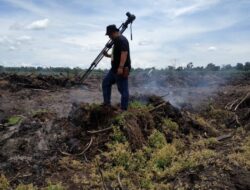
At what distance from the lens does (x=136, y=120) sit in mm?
8039

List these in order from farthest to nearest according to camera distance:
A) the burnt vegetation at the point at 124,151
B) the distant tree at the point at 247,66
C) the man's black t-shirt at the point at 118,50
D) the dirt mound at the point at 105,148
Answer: the distant tree at the point at 247,66 < the man's black t-shirt at the point at 118,50 < the dirt mound at the point at 105,148 < the burnt vegetation at the point at 124,151

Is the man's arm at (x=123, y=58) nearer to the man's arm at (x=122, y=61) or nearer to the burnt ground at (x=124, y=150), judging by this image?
the man's arm at (x=122, y=61)

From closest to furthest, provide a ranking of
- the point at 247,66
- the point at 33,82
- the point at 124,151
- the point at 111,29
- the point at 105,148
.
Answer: the point at 124,151 < the point at 105,148 < the point at 111,29 < the point at 33,82 < the point at 247,66

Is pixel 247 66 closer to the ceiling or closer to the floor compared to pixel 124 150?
closer to the ceiling

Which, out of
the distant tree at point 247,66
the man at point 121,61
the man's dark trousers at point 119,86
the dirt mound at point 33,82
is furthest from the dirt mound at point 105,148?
the distant tree at point 247,66

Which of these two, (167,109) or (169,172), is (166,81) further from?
(169,172)

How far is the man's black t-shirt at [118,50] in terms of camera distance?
816 cm

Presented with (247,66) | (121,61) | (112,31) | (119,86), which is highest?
(112,31)

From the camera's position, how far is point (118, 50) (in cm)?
823

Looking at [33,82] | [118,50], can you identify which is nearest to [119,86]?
[118,50]

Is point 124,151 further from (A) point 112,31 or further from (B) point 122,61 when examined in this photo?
(A) point 112,31

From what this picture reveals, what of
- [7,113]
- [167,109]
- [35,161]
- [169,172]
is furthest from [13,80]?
[169,172]

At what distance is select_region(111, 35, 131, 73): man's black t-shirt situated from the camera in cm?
816

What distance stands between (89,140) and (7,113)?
5.35 meters
